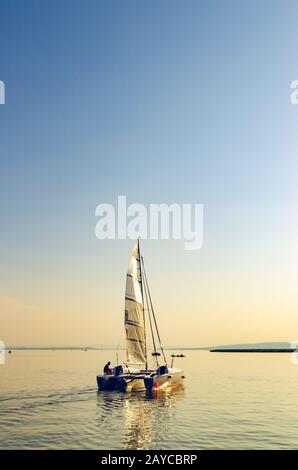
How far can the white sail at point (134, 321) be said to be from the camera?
56.2 meters

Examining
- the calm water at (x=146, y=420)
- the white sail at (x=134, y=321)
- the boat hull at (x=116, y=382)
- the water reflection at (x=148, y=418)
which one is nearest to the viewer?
the calm water at (x=146, y=420)

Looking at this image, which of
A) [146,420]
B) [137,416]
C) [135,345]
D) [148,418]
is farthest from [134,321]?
[146,420]

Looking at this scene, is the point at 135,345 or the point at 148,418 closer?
the point at 148,418

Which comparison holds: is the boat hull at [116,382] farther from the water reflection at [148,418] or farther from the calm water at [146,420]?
the water reflection at [148,418]

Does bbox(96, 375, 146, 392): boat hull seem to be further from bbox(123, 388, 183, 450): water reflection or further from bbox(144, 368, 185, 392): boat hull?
bbox(144, 368, 185, 392): boat hull

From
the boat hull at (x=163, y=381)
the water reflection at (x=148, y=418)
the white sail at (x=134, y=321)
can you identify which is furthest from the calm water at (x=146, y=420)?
the white sail at (x=134, y=321)

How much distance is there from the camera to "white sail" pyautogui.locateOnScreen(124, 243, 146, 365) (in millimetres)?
56250

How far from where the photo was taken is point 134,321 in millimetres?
56438

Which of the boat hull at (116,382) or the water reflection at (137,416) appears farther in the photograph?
the boat hull at (116,382)

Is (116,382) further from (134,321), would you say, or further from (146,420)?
(146,420)

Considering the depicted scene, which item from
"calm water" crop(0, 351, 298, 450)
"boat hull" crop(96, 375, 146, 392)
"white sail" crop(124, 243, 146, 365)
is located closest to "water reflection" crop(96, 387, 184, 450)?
"calm water" crop(0, 351, 298, 450)
